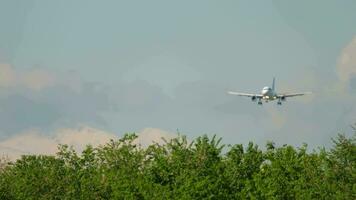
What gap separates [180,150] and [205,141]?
2.54 meters

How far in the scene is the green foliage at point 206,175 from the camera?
78.1 meters

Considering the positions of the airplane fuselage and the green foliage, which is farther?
the airplane fuselage

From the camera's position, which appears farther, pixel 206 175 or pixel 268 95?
pixel 268 95

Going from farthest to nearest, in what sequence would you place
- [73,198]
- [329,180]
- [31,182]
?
1. [31,182]
2. [73,198]
3. [329,180]

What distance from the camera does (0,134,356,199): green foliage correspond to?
256 ft

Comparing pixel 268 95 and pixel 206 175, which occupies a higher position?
pixel 268 95

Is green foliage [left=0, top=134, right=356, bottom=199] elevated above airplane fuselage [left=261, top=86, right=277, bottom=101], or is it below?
below

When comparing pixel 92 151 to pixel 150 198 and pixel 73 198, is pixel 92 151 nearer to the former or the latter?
Result: pixel 73 198

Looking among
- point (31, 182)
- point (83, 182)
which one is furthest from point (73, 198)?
point (31, 182)

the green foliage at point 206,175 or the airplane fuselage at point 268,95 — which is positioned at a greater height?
the airplane fuselage at point 268,95

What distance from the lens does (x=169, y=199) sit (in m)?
78.1

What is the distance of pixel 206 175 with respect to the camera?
81.0 meters

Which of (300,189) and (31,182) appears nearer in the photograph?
(300,189)

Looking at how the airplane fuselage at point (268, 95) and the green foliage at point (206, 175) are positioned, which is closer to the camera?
the green foliage at point (206, 175)
